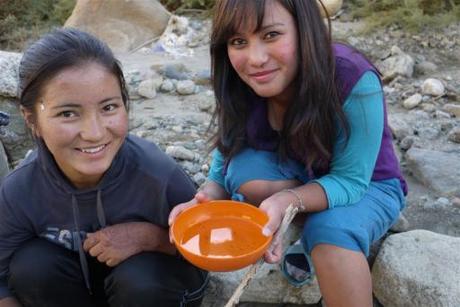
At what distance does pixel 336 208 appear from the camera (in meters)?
1.79

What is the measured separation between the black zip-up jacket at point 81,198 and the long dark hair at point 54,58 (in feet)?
0.71

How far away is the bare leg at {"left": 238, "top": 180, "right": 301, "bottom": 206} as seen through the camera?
1.97m

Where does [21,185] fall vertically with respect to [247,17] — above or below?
below

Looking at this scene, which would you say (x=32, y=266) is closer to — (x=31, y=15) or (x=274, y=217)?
(x=274, y=217)

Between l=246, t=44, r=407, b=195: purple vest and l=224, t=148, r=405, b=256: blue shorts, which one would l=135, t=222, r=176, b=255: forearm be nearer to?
l=224, t=148, r=405, b=256: blue shorts

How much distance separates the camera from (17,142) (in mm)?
3562

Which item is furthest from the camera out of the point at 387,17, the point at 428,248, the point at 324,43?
the point at 387,17

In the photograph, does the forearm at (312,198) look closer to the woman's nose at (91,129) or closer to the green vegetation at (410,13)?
the woman's nose at (91,129)

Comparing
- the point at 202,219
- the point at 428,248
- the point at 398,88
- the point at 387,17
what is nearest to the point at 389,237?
the point at 428,248

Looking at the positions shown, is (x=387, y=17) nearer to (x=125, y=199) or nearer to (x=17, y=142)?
(x=17, y=142)

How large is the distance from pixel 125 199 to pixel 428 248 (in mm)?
1028

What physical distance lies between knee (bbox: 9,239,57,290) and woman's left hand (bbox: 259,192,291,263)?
676 mm

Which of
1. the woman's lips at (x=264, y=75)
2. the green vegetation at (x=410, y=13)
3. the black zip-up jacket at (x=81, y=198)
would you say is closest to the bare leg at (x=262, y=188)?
the black zip-up jacket at (x=81, y=198)

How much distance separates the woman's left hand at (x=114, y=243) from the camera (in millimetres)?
1793
